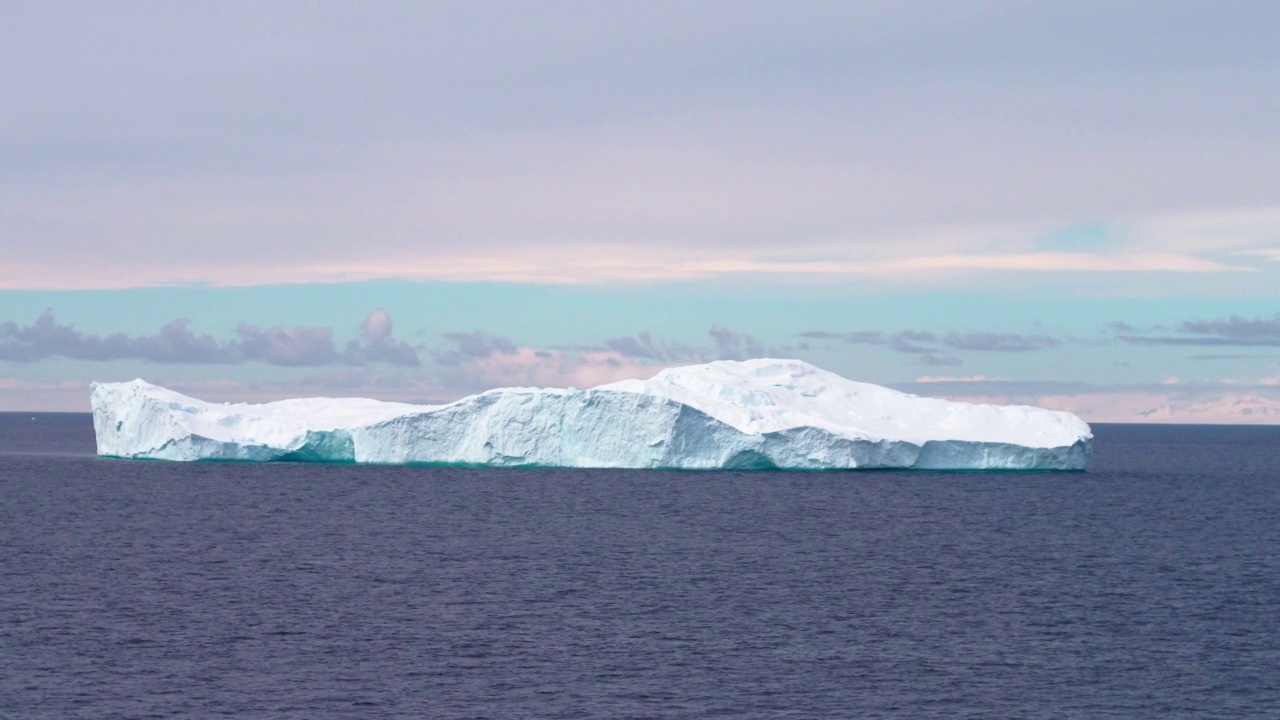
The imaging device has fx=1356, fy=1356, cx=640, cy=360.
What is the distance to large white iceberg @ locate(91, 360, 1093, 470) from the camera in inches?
1793

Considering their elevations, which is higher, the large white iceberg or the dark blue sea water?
the large white iceberg

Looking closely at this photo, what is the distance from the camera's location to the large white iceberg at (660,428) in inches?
1793

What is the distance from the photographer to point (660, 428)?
45.7m

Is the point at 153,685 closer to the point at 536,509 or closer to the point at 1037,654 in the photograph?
the point at 1037,654

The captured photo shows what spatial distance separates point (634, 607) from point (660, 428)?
2252 cm

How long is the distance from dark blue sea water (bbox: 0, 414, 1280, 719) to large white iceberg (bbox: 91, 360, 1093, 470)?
2322 millimetres

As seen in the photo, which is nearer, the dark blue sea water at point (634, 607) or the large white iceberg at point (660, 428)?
the dark blue sea water at point (634, 607)

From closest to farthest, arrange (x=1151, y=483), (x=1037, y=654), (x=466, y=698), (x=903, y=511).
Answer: (x=466, y=698) → (x=1037, y=654) → (x=903, y=511) → (x=1151, y=483)

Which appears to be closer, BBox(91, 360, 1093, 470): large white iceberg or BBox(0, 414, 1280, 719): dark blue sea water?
BBox(0, 414, 1280, 719): dark blue sea water

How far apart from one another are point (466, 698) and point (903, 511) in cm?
2575

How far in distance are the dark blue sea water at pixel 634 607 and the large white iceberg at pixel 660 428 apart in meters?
2.32

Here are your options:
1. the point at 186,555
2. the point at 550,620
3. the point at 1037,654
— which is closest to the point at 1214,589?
the point at 1037,654

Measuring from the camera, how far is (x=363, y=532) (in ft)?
113

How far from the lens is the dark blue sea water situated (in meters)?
17.1
